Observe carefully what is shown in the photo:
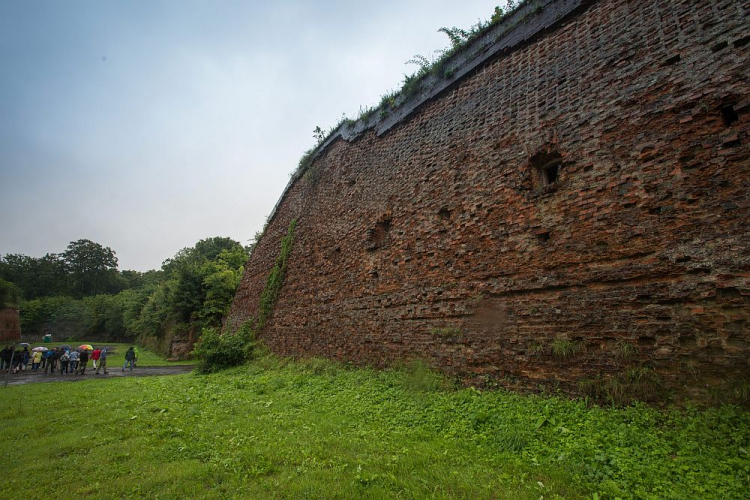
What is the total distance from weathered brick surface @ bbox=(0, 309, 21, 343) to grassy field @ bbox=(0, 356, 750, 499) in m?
34.8

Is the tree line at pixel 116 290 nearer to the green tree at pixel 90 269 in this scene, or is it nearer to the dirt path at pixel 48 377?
the green tree at pixel 90 269

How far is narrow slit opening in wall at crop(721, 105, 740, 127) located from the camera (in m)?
4.28

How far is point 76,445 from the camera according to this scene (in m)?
4.46

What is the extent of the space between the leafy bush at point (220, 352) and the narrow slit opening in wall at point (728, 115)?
43.5 ft

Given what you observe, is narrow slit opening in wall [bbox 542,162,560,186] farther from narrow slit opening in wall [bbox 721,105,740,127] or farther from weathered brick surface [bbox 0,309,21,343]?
weathered brick surface [bbox 0,309,21,343]

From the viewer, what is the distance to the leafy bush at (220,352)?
39.5ft

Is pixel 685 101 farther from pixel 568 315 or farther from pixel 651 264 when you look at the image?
pixel 568 315

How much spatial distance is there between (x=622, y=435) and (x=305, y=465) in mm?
3258

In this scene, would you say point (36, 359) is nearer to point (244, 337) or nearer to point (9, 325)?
point (244, 337)

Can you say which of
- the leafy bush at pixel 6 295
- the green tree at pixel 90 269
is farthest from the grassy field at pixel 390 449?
the green tree at pixel 90 269

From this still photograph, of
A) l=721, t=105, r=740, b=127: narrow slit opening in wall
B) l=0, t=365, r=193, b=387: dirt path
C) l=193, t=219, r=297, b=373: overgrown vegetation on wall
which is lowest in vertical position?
l=0, t=365, r=193, b=387: dirt path

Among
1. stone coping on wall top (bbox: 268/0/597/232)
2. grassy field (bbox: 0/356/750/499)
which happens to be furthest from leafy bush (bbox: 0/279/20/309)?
stone coping on wall top (bbox: 268/0/597/232)

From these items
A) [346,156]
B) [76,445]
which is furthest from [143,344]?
[76,445]

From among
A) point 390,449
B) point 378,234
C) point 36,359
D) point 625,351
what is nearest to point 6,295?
point 36,359
